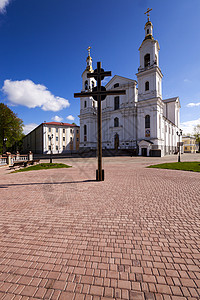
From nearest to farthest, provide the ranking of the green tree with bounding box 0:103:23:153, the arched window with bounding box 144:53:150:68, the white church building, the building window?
1. the green tree with bounding box 0:103:23:153
2. the white church building
3. the arched window with bounding box 144:53:150:68
4. the building window

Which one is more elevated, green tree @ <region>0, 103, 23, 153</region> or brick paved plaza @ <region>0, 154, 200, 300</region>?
green tree @ <region>0, 103, 23, 153</region>

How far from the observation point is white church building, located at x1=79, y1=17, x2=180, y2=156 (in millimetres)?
34875

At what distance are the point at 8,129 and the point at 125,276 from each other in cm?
4114

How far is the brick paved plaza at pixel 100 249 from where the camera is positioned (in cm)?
181

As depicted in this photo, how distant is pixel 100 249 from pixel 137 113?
3908 cm

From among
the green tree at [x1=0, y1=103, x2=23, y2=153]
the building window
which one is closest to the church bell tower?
the building window

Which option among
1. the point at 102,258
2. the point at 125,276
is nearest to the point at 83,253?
the point at 102,258

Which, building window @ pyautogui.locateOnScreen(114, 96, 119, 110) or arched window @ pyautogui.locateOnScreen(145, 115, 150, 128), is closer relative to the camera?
arched window @ pyautogui.locateOnScreen(145, 115, 150, 128)

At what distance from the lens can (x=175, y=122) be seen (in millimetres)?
55406

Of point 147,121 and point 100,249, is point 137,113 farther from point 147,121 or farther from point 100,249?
point 100,249

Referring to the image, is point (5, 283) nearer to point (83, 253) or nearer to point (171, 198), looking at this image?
point (83, 253)

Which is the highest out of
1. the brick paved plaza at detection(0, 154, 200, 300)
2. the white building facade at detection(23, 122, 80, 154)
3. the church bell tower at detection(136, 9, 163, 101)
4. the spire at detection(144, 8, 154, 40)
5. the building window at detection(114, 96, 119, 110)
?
the spire at detection(144, 8, 154, 40)

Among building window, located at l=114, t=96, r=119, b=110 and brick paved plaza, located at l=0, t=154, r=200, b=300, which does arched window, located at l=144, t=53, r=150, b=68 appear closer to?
building window, located at l=114, t=96, r=119, b=110

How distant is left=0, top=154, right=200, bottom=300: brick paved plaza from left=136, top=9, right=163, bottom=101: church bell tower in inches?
1442
